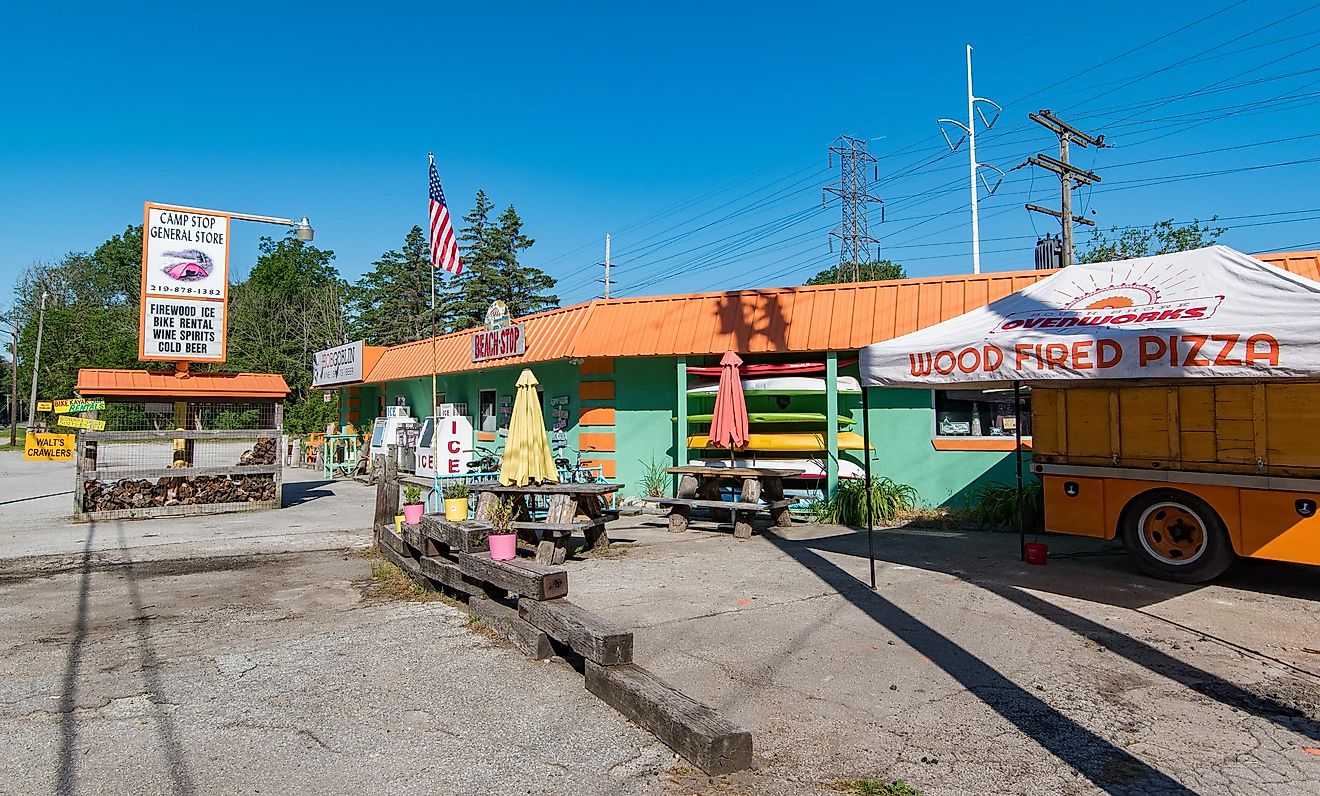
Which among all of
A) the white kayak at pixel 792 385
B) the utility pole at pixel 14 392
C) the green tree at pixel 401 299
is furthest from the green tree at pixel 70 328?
the white kayak at pixel 792 385

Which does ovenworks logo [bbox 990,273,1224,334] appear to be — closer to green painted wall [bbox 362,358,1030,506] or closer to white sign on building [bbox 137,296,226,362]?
green painted wall [bbox 362,358,1030,506]

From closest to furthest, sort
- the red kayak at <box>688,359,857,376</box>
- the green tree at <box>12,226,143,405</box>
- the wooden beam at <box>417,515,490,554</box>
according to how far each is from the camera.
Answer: the wooden beam at <box>417,515,490,554</box> < the red kayak at <box>688,359,857,376</box> < the green tree at <box>12,226,143,405</box>

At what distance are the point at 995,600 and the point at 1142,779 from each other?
3567 mm

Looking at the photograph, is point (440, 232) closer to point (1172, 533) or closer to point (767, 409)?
point (767, 409)

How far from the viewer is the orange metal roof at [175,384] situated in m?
14.2

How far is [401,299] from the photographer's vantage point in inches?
2199

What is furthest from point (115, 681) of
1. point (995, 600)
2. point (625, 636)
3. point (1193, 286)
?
point (1193, 286)

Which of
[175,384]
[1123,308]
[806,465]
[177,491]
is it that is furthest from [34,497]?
[1123,308]

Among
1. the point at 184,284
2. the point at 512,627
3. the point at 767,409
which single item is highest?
the point at 184,284

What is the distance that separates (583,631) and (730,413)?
7.58m

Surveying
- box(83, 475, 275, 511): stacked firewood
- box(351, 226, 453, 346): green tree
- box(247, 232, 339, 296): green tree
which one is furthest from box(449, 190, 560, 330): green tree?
box(83, 475, 275, 511): stacked firewood

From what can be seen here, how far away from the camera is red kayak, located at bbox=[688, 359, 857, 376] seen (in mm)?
12930

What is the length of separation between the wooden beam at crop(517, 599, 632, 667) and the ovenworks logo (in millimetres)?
4470

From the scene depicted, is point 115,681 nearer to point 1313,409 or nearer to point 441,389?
point 1313,409
